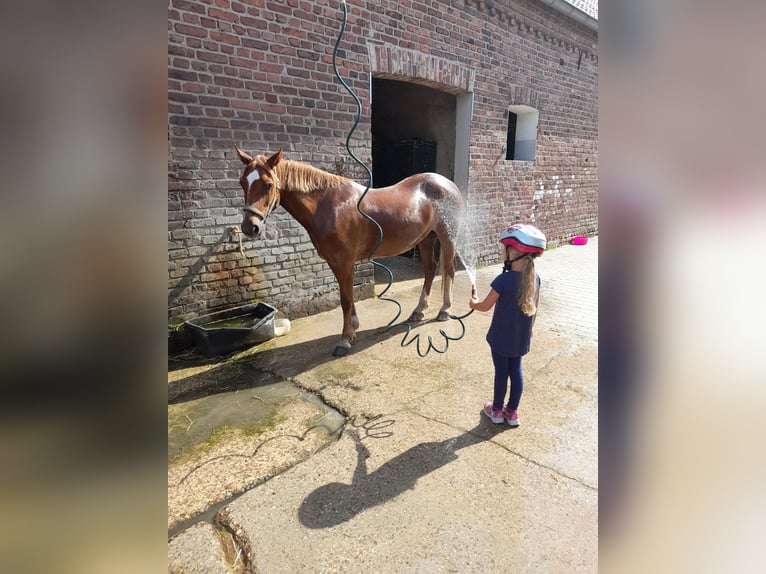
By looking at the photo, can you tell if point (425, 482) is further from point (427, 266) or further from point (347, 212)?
point (427, 266)

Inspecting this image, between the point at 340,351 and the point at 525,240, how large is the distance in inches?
85.4

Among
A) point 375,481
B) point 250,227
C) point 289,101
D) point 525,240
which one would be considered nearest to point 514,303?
point 525,240

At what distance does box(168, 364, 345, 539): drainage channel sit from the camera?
2.39m

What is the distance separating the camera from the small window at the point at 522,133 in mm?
8495

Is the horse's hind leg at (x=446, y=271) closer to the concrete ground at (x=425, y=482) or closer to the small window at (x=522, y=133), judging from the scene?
the concrete ground at (x=425, y=482)

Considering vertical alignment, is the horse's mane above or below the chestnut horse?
above

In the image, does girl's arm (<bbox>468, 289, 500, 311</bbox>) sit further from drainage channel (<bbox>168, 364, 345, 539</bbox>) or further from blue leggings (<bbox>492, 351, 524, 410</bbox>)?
drainage channel (<bbox>168, 364, 345, 539</bbox>)

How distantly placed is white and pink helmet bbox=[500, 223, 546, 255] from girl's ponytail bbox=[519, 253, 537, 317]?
7 centimetres

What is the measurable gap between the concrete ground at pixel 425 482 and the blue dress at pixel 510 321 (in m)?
0.57

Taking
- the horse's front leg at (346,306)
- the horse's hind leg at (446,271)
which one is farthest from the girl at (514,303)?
the horse's hind leg at (446,271)

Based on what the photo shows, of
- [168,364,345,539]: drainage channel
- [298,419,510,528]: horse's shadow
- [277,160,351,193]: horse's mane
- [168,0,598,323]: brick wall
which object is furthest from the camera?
[168,0,598,323]: brick wall

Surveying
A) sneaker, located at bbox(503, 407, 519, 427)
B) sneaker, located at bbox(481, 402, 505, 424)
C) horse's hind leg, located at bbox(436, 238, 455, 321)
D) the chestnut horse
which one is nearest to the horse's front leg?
the chestnut horse
